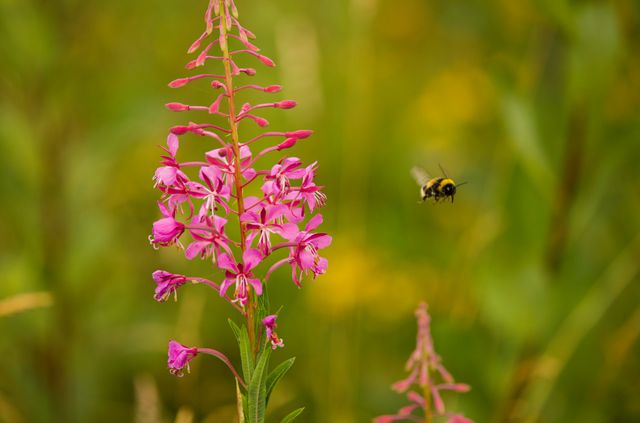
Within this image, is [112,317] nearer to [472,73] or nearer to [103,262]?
[103,262]

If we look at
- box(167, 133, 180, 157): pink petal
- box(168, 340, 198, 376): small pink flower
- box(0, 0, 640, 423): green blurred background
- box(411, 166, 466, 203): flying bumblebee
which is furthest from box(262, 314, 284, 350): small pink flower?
box(411, 166, 466, 203): flying bumblebee

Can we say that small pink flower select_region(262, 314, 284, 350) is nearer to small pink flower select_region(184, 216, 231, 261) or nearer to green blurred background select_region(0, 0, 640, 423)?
small pink flower select_region(184, 216, 231, 261)

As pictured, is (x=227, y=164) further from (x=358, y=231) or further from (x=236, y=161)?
(x=358, y=231)

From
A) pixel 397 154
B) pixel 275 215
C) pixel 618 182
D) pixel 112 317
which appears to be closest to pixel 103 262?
pixel 112 317

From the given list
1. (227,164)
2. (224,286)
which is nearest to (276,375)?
(224,286)

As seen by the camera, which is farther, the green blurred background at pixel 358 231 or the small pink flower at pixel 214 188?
the green blurred background at pixel 358 231

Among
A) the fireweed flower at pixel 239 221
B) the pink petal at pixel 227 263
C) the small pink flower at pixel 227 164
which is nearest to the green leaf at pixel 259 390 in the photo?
the fireweed flower at pixel 239 221

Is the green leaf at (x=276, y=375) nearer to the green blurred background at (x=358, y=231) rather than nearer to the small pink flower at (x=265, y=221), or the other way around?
the small pink flower at (x=265, y=221)
